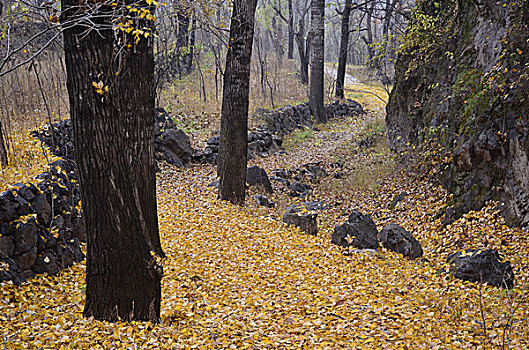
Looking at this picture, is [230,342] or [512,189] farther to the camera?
[512,189]

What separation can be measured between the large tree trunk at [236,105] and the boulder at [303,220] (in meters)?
1.21

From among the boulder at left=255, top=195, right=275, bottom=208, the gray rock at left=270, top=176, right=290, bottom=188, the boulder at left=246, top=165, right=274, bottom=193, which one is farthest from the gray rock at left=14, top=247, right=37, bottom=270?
the gray rock at left=270, top=176, right=290, bottom=188

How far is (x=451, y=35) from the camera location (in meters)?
8.84

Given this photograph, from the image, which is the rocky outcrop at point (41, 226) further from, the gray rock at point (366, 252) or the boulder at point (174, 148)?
the boulder at point (174, 148)

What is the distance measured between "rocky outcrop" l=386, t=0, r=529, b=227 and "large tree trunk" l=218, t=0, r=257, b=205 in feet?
13.3

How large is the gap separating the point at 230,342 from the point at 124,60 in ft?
9.18

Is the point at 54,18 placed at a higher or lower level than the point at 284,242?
higher

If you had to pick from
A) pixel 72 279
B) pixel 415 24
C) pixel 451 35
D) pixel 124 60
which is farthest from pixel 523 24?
pixel 72 279

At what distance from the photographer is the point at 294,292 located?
5.05 m

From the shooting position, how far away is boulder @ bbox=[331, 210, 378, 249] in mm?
6621

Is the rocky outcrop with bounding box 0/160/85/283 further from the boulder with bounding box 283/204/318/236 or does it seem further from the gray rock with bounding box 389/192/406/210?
the gray rock with bounding box 389/192/406/210

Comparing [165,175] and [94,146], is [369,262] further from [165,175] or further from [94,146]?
Result: [165,175]

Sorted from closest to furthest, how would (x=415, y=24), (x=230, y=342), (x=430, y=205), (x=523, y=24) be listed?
(x=230, y=342), (x=523, y=24), (x=430, y=205), (x=415, y=24)

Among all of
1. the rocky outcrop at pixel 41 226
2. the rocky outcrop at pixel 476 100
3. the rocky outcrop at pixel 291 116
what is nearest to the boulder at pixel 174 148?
the rocky outcrop at pixel 291 116
